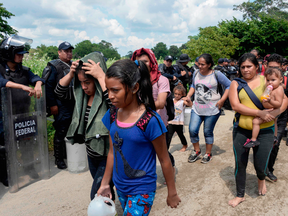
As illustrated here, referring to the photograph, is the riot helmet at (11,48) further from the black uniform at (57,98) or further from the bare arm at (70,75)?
the bare arm at (70,75)

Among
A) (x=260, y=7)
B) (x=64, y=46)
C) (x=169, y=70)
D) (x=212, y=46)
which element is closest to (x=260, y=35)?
(x=212, y=46)

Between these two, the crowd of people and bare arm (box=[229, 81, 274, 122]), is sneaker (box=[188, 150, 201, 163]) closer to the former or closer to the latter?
the crowd of people

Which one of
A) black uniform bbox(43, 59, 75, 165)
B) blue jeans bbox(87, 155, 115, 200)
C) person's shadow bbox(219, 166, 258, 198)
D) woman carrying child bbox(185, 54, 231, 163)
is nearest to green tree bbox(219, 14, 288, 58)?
woman carrying child bbox(185, 54, 231, 163)

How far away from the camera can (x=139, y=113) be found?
74.0 inches

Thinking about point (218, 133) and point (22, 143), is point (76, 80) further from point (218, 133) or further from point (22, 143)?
point (218, 133)

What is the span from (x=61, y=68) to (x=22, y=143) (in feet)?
5.23

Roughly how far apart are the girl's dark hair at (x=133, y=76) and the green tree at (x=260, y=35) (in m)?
22.8

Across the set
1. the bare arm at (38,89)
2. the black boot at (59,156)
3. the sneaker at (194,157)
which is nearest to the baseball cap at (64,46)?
the bare arm at (38,89)

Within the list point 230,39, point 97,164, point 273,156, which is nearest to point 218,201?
point 273,156

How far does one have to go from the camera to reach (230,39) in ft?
59.4

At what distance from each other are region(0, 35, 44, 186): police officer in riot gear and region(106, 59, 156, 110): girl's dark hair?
8.48 ft

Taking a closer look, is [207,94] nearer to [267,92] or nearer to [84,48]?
[267,92]

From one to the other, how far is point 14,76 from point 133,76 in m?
3.07

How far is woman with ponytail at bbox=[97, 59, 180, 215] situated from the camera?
1.79m
